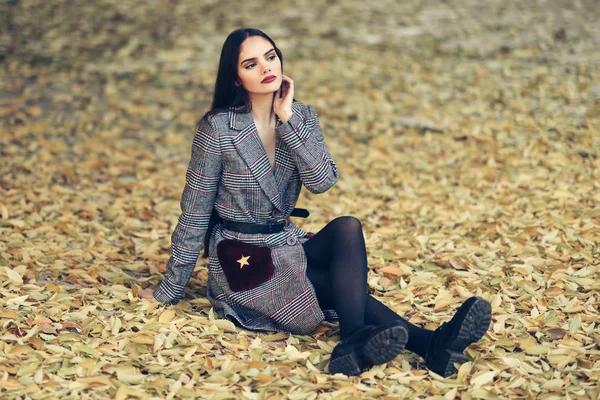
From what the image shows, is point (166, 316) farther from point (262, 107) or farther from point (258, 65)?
point (258, 65)

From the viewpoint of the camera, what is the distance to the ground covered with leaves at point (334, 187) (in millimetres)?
2895

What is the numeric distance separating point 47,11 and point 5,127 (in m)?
3.52

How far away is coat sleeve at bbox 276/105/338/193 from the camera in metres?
3.10

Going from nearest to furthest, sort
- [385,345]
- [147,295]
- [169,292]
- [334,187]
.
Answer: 1. [385,345]
2. [169,292]
3. [147,295]
4. [334,187]

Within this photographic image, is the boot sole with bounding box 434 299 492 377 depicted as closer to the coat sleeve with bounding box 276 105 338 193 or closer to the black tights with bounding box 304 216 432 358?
the black tights with bounding box 304 216 432 358

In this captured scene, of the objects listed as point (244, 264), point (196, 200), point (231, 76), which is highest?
point (231, 76)

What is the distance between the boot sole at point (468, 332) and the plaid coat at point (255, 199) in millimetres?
→ 581

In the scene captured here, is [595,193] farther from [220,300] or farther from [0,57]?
[0,57]

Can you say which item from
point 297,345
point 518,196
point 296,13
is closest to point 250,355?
point 297,345

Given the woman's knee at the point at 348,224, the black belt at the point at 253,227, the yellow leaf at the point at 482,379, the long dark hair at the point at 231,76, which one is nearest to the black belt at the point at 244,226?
the black belt at the point at 253,227

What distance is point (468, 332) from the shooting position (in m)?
2.78

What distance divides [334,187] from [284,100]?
2397mm

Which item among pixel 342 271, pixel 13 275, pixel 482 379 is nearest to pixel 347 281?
pixel 342 271

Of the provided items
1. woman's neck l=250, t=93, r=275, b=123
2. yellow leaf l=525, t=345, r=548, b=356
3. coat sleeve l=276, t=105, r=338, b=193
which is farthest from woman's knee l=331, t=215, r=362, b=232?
yellow leaf l=525, t=345, r=548, b=356
